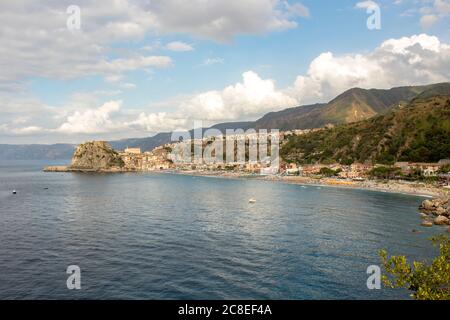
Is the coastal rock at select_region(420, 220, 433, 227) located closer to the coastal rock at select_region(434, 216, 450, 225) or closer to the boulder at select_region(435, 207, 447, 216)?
the coastal rock at select_region(434, 216, 450, 225)

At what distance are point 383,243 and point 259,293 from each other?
1120 inches

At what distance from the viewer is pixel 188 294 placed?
33094mm

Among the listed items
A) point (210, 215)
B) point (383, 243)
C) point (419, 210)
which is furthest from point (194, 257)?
point (419, 210)

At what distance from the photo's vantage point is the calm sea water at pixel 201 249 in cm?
3438

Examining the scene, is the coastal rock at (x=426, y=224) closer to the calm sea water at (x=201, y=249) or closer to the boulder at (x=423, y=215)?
the calm sea water at (x=201, y=249)

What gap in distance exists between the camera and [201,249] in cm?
4869

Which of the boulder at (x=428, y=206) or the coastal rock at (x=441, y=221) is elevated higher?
the boulder at (x=428, y=206)

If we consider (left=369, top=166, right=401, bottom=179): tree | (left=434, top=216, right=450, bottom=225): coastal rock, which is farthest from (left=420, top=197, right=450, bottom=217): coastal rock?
(left=369, top=166, right=401, bottom=179): tree

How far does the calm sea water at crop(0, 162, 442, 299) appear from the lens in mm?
34375
